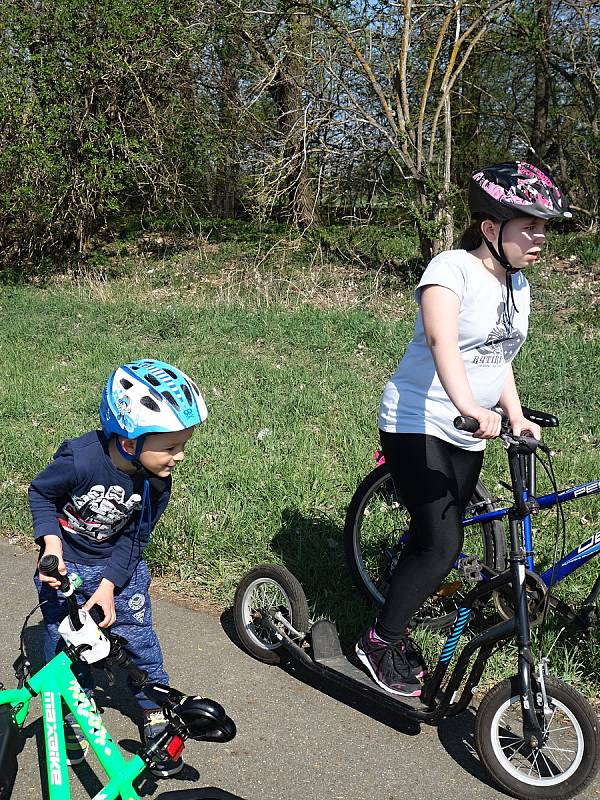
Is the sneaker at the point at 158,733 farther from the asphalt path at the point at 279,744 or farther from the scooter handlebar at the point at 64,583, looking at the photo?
the scooter handlebar at the point at 64,583

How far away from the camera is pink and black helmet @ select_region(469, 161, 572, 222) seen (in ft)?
9.84

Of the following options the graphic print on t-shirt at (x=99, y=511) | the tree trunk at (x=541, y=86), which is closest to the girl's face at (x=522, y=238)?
the graphic print on t-shirt at (x=99, y=511)

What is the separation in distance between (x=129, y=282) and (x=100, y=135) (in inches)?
95.5

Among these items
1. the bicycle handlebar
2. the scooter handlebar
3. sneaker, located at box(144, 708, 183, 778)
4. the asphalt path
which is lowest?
the asphalt path

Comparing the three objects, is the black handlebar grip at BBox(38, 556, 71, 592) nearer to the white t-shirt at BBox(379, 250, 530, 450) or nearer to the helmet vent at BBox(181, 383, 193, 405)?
the helmet vent at BBox(181, 383, 193, 405)

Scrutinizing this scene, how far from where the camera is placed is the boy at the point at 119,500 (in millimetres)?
2818

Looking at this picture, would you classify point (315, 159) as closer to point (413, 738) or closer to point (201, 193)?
point (201, 193)

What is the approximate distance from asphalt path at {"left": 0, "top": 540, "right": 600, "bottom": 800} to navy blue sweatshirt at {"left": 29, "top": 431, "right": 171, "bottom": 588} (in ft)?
2.27

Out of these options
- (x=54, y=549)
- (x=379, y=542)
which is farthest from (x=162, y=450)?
(x=379, y=542)

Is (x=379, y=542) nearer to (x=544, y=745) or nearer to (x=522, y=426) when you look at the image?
(x=522, y=426)

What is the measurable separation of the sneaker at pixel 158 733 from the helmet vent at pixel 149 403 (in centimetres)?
108

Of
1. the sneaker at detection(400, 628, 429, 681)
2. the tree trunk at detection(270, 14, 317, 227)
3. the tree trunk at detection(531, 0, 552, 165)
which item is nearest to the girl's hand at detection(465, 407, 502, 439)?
the sneaker at detection(400, 628, 429, 681)

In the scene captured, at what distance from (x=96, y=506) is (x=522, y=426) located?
1.63 metres

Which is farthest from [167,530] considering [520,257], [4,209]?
[4,209]
